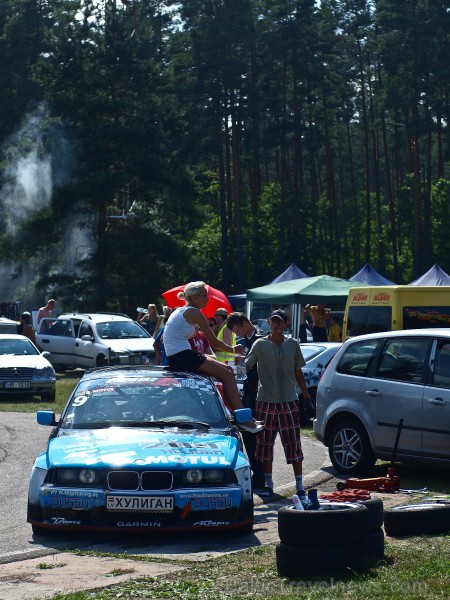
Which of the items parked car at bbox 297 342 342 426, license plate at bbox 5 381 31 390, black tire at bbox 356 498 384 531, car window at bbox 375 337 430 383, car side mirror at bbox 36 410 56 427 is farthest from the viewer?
license plate at bbox 5 381 31 390

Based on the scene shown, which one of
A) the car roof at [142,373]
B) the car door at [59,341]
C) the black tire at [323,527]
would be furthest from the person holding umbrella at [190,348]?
the car door at [59,341]

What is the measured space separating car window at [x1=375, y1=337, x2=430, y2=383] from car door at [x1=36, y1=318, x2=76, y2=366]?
20.9m

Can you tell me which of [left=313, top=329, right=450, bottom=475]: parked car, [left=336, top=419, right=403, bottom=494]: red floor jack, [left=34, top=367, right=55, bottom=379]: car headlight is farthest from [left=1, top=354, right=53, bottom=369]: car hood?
[left=336, top=419, right=403, bottom=494]: red floor jack

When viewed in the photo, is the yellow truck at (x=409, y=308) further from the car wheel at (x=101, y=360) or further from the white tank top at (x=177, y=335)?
the car wheel at (x=101, y=360)

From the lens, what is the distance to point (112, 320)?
105 ft

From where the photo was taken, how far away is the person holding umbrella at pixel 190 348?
11102mm

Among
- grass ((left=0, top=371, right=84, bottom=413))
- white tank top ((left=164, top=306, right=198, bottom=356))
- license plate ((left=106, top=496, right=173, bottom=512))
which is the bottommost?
grass ((left=0, top=371, right=84, bottom=413))

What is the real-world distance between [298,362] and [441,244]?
62404 mm

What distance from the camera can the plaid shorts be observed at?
36.7ft

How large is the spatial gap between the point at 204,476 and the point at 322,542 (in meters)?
1.88

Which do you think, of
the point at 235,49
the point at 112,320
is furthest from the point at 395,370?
the point at 235,49

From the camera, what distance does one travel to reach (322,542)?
722 centimetres

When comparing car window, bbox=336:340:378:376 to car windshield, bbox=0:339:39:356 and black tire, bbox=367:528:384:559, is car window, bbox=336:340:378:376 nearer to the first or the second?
black tire, bbox=367:528:384:559

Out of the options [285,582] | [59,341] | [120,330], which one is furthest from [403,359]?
[59,341]
